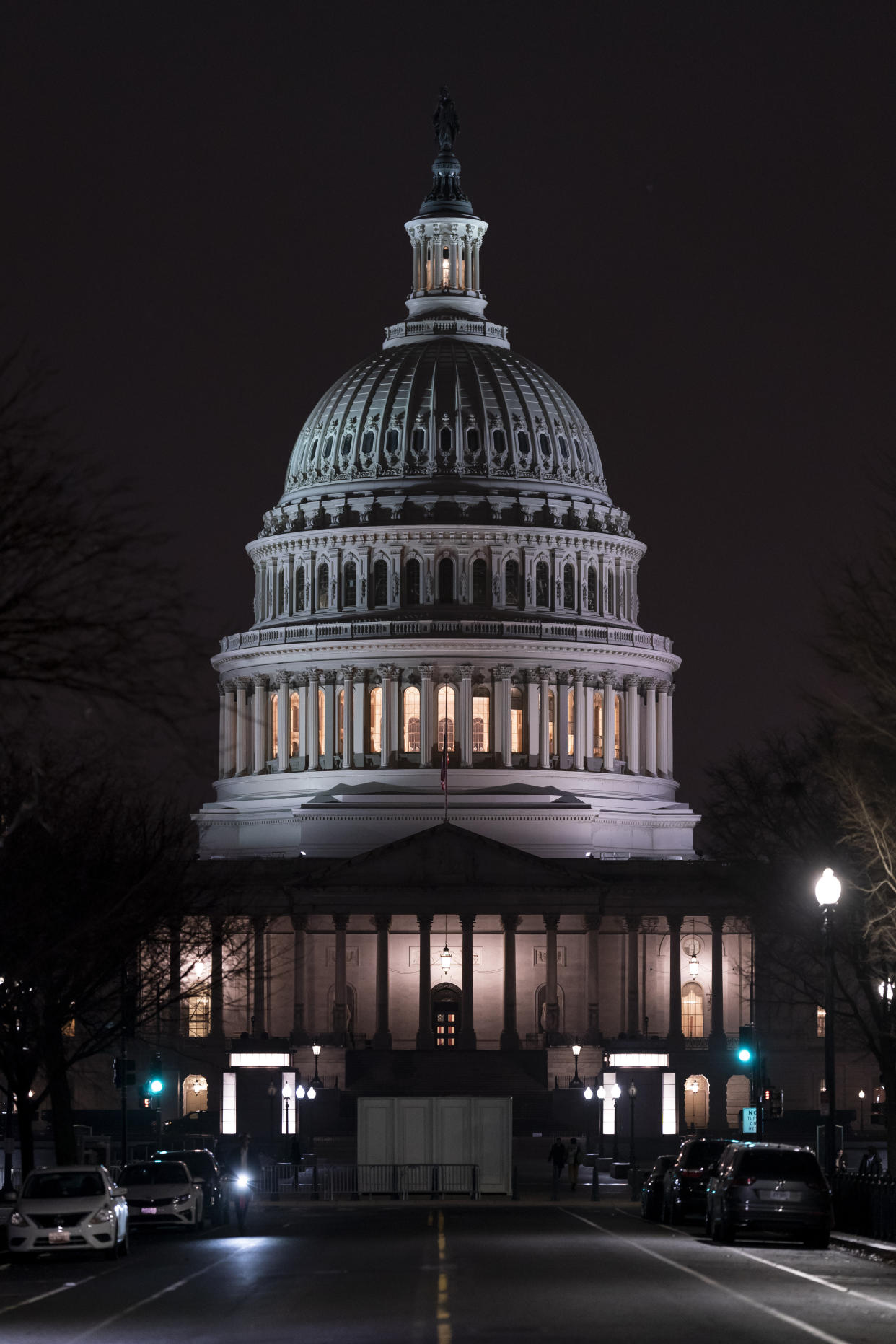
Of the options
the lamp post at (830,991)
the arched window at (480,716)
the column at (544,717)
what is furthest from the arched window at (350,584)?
the lamp post at (830,991)

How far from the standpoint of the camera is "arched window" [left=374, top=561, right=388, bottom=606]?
162m

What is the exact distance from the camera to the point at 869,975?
231ft

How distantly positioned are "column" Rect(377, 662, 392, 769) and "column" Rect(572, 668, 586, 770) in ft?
35.1

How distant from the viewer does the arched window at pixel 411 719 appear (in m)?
158

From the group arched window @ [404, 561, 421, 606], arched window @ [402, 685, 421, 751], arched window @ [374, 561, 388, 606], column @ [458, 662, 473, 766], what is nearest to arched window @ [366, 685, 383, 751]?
arched window @ [402, 685, 421, 751]

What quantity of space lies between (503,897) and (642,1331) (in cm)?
10889

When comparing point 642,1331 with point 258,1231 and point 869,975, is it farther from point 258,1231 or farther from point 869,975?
point 869,975

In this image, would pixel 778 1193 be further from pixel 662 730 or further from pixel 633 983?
pixel 662 730

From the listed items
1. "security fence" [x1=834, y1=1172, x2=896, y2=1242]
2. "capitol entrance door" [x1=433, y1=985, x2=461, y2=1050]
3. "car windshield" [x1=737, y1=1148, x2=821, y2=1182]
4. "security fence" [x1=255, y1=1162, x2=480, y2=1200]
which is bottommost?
"security fence" [x1=255, y1=1162, x2=480, y2=1200]

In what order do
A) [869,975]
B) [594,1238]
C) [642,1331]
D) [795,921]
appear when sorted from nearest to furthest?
[642,1331]
[594,1238]
[869,975]
[795,921]

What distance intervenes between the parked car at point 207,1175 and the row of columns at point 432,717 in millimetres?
89984

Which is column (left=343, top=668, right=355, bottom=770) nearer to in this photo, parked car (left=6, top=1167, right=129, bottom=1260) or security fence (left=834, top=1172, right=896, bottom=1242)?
security fence (left=834, top=1172, right=896, bottom=1242)

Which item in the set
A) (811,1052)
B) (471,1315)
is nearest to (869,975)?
(471,1315)

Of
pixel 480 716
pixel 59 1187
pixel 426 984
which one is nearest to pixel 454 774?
pixel 480 716
